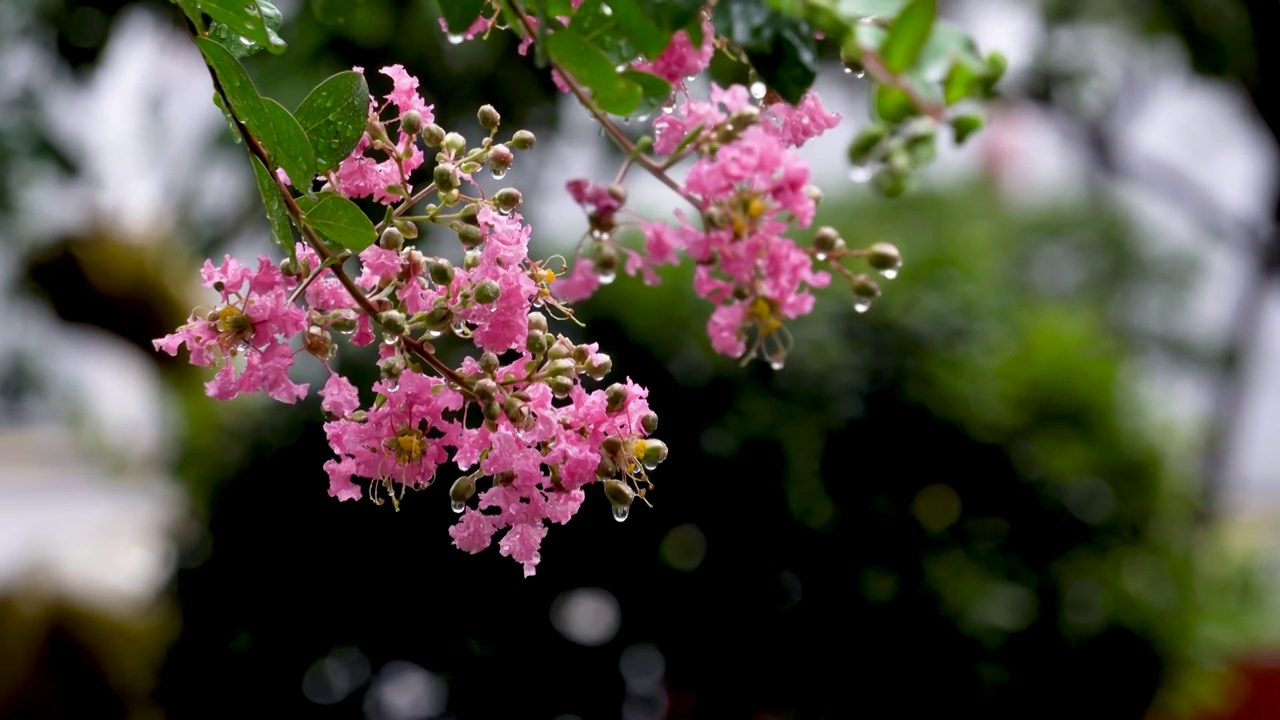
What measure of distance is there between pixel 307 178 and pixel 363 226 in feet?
0.10

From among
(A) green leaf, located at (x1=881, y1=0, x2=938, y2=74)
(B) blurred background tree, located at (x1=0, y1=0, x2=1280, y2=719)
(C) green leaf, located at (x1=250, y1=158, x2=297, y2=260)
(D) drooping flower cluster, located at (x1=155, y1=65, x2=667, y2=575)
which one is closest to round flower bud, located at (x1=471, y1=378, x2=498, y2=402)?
(D) drooping flower cluster, located at (x1=155, y1=65, x2=667, y2=575)

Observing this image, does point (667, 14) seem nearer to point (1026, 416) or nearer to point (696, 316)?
point (696, 316)

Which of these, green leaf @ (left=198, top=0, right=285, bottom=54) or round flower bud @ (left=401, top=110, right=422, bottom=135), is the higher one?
green leaf @ (left=198, top=0, right=285, bottom=54)

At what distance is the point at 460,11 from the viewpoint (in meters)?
0.49

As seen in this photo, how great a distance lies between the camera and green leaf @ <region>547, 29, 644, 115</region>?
17.5 inches

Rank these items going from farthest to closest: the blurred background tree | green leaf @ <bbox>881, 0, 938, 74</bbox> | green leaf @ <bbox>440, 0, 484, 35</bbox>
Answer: the blurred background tree, green leaf @ <bbox>440, 0, 484, 35</bbox>, green leaf @ <bbox>881, 0, 938, 74</bbox>

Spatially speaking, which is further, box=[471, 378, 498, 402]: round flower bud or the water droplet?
box=[471, 378, 498, 402]: round flower bud

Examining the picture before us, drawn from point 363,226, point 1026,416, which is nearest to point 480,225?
point 363,226

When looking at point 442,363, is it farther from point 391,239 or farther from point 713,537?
point 713,537

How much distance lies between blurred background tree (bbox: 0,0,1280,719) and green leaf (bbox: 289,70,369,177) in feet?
3.08

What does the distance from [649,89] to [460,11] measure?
89 mm

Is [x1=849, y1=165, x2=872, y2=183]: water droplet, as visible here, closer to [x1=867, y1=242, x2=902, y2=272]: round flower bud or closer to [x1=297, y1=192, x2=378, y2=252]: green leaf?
[x1=867, y1=242, x2=902, y2=272]: round flower bud

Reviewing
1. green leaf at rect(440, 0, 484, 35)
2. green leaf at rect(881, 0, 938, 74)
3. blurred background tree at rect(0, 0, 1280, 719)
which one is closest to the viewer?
green leaf at rect(881, 0, 938, 74)

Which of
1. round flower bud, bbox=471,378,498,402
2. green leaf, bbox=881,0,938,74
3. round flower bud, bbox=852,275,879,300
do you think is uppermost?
green leaf, bbox=881,0,938,74
